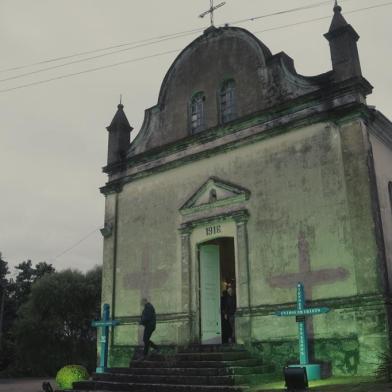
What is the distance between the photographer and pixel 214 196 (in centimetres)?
1395

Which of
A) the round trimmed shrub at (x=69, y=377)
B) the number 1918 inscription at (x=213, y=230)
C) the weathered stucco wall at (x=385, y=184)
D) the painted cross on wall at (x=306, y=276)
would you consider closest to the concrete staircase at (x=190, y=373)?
the round trimmed shrub at (x=69, y=377)

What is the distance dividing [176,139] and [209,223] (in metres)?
3.25

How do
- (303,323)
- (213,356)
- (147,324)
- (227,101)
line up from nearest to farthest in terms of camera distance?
(303,323), (213,356), (147,324), (227,101)

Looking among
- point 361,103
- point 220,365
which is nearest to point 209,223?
point 220,365

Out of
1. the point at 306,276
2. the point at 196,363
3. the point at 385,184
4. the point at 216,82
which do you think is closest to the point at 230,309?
the point at 196,363

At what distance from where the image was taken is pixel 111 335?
15438 millimetres

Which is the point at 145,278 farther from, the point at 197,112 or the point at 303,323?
the point at 303,323

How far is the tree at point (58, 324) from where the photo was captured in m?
30.0

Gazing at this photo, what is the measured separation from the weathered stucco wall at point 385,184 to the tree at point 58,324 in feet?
78.0

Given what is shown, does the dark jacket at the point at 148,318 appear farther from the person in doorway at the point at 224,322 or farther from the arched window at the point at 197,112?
the arched window at the point at 197,112

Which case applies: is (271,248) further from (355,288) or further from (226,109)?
(226,109)

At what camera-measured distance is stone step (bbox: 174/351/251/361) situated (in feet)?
37.4

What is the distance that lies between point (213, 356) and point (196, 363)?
43cm

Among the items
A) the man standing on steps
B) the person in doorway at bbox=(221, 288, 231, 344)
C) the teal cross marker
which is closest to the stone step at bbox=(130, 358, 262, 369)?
the man standing on steps
